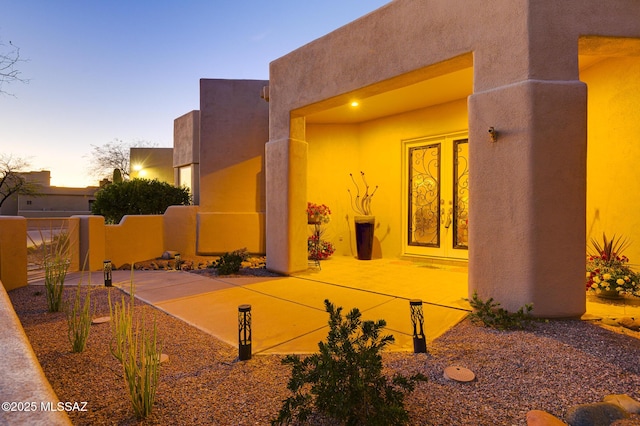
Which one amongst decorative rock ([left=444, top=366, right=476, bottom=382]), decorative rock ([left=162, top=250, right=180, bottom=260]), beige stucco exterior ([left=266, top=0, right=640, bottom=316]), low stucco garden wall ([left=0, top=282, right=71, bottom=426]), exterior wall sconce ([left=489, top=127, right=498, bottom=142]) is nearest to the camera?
low stucco garden wall ([left=0, top=282, right=71, bottom=426])

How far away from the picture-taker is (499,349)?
2867 mm

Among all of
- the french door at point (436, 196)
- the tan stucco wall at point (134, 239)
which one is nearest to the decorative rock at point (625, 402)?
the french door at point (436, 196)

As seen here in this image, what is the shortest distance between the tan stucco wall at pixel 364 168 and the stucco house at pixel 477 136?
3cm

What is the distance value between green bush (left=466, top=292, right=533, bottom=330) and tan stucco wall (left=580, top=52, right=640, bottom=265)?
8.87ft

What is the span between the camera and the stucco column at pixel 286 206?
630 centimetres

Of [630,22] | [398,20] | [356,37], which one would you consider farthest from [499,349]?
[356,37]

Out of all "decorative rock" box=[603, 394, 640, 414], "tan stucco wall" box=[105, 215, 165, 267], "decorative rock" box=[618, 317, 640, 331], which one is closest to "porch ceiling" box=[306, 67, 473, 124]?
"decorative rock" box=[618, 317, 640, 331]

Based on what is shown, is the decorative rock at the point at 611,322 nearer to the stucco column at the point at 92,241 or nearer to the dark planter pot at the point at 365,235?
the dark planter pot at the point at 365,235

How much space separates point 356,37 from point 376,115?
2864 mm

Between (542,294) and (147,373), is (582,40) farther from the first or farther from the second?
(147,373)

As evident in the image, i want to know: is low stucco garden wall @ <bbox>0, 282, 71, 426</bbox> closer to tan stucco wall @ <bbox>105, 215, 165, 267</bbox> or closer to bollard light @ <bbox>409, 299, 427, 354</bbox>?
bollard light @ <bbox>409, 299, 427, 354</bbox>

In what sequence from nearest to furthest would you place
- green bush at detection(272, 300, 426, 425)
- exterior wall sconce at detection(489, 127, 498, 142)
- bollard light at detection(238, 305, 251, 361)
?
green bush at detection(272, 300, 426, 425) → bollard light at detection(238, 305, 251, 361) → exterior wall sconce at detection(489, 127, 498, 142)

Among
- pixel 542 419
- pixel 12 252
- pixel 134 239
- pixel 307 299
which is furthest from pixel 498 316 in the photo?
pixel 134 239

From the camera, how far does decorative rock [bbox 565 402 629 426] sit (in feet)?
6.10
